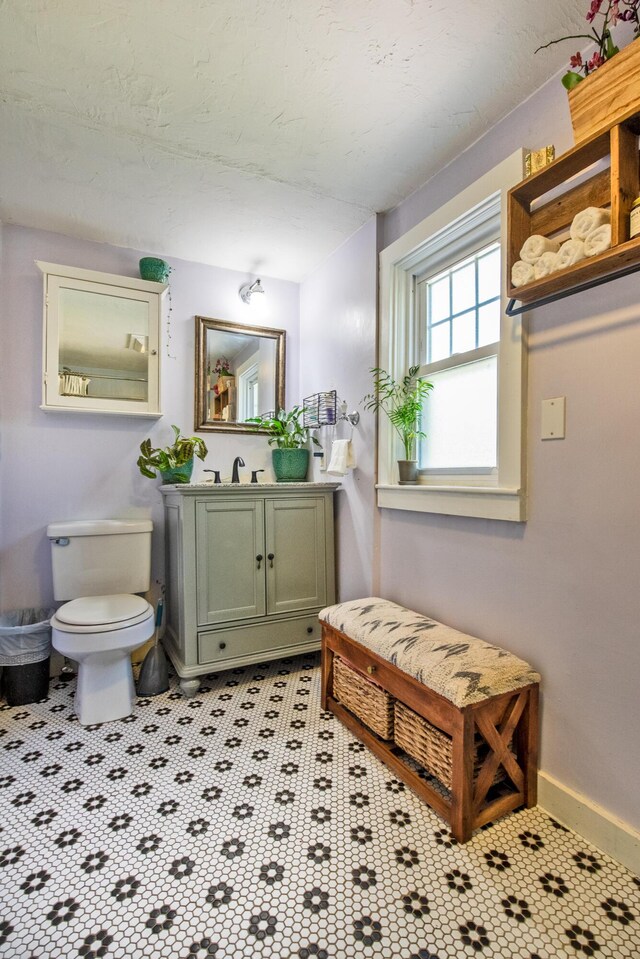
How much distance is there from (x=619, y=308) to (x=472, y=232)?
781 mm

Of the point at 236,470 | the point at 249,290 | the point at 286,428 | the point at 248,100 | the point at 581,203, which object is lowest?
the point at 236,470

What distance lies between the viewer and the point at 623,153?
3.44ft

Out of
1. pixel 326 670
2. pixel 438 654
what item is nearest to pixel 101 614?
pixel 326 670

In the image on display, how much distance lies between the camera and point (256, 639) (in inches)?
87.5

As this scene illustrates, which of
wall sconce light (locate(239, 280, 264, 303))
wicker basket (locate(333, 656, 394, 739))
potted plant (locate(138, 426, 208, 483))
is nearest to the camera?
wicker basket (locate(333, 656, 394, 739))

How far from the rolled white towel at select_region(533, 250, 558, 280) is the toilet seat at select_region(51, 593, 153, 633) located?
191 cm

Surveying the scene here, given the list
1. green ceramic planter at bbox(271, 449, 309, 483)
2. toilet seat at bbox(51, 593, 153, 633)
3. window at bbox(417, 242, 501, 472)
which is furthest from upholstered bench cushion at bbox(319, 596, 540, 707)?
green ceramic planter at bbox(271, 449, 309, 483)

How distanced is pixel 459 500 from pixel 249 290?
1856 mm

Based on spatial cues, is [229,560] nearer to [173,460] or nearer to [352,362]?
[173,460]

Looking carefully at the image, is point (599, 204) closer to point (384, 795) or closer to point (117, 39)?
point (117, 39)

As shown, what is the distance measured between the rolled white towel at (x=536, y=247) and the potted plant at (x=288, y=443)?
62.1 inches

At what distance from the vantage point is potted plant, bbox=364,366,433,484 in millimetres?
2000

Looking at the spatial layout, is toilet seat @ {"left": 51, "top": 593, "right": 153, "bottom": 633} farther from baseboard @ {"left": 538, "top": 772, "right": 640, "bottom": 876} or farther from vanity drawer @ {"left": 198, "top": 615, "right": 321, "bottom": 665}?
baseboard @ {"left": 538, "top": 772, "right": 640, "bottom": 876}

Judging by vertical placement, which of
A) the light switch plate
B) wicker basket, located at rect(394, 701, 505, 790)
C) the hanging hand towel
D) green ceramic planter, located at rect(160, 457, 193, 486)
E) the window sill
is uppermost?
the light switch plate
